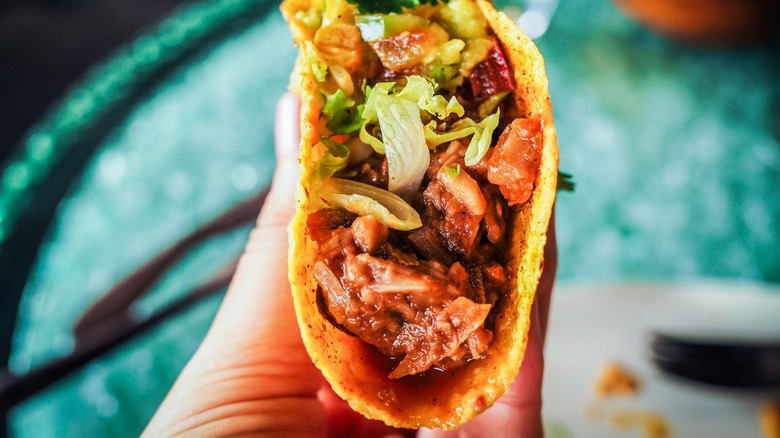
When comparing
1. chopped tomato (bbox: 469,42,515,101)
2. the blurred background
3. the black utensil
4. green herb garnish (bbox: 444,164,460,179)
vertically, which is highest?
chopped tomato (bbox: 469,42,515,101)

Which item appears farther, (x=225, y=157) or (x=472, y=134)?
(x=225, y=157)

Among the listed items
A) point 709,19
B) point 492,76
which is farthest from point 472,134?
point 709,19

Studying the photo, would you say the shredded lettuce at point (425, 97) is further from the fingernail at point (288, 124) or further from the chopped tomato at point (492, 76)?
the fingernail at point (288, 124)

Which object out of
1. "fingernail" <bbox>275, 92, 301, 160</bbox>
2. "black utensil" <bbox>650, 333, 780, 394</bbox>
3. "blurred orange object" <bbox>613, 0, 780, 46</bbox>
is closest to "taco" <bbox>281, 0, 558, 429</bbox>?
"fingernail" <bbox>275, 92, 301, 160</bbox>

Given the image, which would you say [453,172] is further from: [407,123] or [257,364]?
[257,364]

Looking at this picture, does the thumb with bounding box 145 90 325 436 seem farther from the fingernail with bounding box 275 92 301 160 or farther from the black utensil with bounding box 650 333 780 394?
the black utensil with bounding box 650 333 780 394
